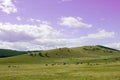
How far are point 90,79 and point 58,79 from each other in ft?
17.8

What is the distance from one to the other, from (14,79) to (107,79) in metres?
16.2

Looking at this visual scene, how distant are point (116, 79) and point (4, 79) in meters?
19.6

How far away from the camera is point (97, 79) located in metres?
43.0

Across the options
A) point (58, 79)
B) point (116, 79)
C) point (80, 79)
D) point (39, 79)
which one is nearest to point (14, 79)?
point (39, 79)

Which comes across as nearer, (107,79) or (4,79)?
(107,79)

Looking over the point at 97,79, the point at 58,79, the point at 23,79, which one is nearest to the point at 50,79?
the point at 58,79

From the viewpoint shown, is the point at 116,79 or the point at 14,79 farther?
the point at 14,79

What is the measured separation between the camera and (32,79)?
44562mm

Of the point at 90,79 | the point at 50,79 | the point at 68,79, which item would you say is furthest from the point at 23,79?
the point at 90,79

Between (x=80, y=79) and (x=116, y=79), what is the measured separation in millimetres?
5995

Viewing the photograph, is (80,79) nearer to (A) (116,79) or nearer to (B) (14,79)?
(A) (116,79)

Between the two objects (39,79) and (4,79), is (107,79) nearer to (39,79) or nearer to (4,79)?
(39,79)

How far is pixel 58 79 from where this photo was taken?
43.2 metres

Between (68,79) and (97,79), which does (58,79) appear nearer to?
(68,79)
